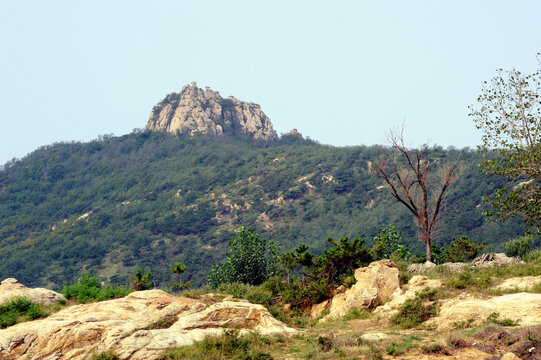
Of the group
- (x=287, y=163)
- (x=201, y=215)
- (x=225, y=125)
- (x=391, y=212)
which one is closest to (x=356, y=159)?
(x=287, y=163)

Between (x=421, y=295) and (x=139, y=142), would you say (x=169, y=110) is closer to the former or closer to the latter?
(x=139, y=142)

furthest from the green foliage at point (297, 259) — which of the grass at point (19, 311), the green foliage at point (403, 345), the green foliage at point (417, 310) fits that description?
the green foliage at point (403, 345)

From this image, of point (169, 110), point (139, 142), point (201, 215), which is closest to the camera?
point (201, 215)

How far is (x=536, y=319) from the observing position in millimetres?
15133

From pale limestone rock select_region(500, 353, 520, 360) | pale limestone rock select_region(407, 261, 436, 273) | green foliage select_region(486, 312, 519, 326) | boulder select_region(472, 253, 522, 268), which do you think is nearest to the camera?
pale limestone rock select_region(500, 353, 520, 360)

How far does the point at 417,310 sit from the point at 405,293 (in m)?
2.67

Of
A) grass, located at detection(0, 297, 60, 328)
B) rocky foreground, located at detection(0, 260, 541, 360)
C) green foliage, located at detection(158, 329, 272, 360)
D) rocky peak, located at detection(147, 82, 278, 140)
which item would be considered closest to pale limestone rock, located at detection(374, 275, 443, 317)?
rocky foreground, located at detection(0, 260, 541, 360)

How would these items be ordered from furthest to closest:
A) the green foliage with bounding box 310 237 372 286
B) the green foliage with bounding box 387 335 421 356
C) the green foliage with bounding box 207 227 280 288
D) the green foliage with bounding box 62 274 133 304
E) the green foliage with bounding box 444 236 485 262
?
the green foliage with bounding box 444 236 485 262, the green foliage with bounding box 207 227 280 288, the green foliage with bounding box 310 237 372 286, the green foliage with bounding box 62 274 133 304, the green foliage with bounding box 387 335 421 356

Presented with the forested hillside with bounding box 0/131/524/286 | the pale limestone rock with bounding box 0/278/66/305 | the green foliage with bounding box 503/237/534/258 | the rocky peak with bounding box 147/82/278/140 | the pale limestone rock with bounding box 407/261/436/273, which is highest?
the rocky peak with bounding box 147/82/278/140

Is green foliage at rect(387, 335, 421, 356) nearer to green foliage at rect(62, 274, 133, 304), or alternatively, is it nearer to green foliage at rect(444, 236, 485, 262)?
green foliage at rect(62, 274, 133, 304)

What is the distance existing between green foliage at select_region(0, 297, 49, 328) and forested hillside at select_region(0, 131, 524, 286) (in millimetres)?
66287

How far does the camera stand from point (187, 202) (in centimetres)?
12331

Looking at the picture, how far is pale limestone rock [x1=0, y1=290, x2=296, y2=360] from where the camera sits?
49.8ft

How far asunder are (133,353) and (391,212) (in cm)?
9021
